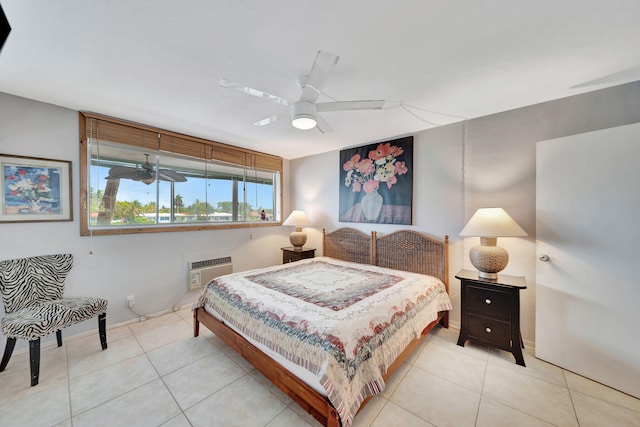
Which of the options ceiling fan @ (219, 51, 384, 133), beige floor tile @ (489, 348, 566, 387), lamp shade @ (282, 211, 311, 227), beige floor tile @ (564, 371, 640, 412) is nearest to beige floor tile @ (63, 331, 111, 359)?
lamp shade @ (282, 211, 311, 227)

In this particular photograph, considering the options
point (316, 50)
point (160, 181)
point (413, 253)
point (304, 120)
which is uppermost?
point (316, 50)

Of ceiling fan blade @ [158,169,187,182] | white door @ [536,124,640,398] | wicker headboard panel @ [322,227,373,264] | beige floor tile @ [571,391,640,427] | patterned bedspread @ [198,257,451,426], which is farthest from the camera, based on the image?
wicker headboard panel @ [322,227,373,264]

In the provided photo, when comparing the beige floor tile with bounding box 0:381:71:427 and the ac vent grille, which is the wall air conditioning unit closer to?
the ac vent grille

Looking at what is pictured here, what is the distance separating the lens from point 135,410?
164cm

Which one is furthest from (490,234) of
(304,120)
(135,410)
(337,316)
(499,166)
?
(135,410)

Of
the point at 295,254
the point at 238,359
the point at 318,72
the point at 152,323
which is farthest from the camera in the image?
the point at 295,254

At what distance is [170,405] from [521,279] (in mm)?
3185

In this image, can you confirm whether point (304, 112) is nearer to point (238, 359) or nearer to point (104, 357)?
point (238, 359)

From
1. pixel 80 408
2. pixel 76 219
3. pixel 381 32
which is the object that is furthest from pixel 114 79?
pixel 80 408

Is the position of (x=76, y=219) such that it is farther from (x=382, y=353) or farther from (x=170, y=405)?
(x=382, y=353)

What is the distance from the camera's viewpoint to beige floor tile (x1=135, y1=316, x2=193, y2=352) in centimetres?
246

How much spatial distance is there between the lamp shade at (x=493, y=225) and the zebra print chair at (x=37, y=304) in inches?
144

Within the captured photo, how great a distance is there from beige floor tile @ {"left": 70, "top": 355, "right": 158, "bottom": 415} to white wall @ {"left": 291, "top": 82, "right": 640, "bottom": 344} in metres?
3.09

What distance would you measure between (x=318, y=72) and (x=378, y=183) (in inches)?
87.0
